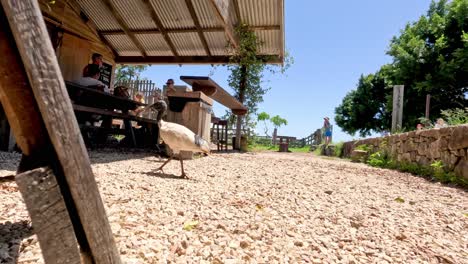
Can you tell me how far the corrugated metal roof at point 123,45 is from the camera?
9.04m

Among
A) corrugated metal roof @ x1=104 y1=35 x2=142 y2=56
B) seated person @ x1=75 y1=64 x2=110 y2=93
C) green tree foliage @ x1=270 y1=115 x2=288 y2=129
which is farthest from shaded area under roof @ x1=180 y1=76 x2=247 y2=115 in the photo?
green tree foliage @ x1=270 y1=115 x2=288 y2=129

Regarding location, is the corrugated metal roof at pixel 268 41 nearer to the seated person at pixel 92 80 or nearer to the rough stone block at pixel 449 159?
the seated person at pixel 92 80

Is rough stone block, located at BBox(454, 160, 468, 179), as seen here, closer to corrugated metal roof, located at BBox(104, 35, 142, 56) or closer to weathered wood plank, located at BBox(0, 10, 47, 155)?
weathered wood plank, located at BBox(0, 10, 47, 155)

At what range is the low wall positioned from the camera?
4.95 m

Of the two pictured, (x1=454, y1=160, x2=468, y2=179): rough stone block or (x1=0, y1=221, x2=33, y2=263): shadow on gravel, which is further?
(x1=454, y1=160, x2=468, y2=179): rough stone block

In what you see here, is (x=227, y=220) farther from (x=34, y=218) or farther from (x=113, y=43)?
(x=113, y=43)

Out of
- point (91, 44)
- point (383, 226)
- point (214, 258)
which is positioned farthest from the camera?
point (91, 44)

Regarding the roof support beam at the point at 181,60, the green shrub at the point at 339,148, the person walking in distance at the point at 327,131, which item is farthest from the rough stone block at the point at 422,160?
the person walking in distance at the point at 327,131

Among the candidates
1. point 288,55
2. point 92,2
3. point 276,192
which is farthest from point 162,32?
point 276,192

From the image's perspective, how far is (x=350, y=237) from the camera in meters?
1.99

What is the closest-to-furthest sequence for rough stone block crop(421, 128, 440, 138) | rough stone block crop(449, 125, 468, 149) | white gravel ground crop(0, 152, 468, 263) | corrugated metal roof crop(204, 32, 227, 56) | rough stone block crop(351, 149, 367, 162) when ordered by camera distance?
white gravel ground crop(0, 152, 468, 263)
rough stone block crop(449, 125, 468, 149)
rough stone block crop(421, 128, 440, 138)
corrugated metal roof crop(204, 32, 227, 56)
rough stone block crop(351, 149, 367, 162)

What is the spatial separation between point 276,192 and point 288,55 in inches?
333

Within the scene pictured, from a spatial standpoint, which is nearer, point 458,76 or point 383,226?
point 383,226

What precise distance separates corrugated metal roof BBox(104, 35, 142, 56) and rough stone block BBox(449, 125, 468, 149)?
325 inches
